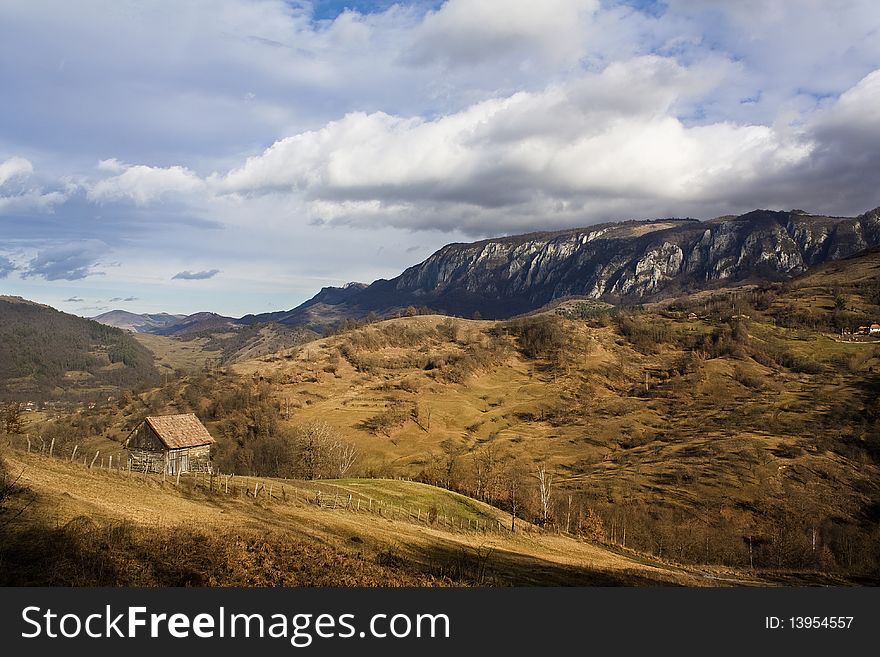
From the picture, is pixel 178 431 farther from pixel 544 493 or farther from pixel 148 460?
pixel 544 493

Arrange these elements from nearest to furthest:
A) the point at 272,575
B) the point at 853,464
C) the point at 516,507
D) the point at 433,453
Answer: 1. the point at 272,575
2. the point at 516,507
3. the point at 853,464
4. the point at 433,453

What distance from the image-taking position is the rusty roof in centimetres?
7169

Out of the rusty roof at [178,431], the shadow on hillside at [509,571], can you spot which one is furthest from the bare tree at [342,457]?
the shadow on hillside at [509,571]

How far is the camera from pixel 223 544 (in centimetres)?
2622

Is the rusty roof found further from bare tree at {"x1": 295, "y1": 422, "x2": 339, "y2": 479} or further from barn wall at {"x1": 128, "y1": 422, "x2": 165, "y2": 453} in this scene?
→ bare tree at {"x1": 295, "y1": 422, "x2": 339, "y2": 479}

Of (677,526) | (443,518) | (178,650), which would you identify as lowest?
(677,526)

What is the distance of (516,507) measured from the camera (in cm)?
8869

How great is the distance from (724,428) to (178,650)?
15812cm

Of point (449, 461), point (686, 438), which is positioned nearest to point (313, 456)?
point (449, 461)

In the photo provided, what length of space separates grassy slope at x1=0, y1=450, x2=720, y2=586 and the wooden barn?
2361cm

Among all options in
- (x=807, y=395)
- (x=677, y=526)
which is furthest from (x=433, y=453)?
(x=807, y=395)

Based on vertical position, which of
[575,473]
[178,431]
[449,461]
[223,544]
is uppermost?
[223,544]

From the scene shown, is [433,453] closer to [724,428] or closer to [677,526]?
[677,526]

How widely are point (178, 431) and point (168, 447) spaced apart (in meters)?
4.12
